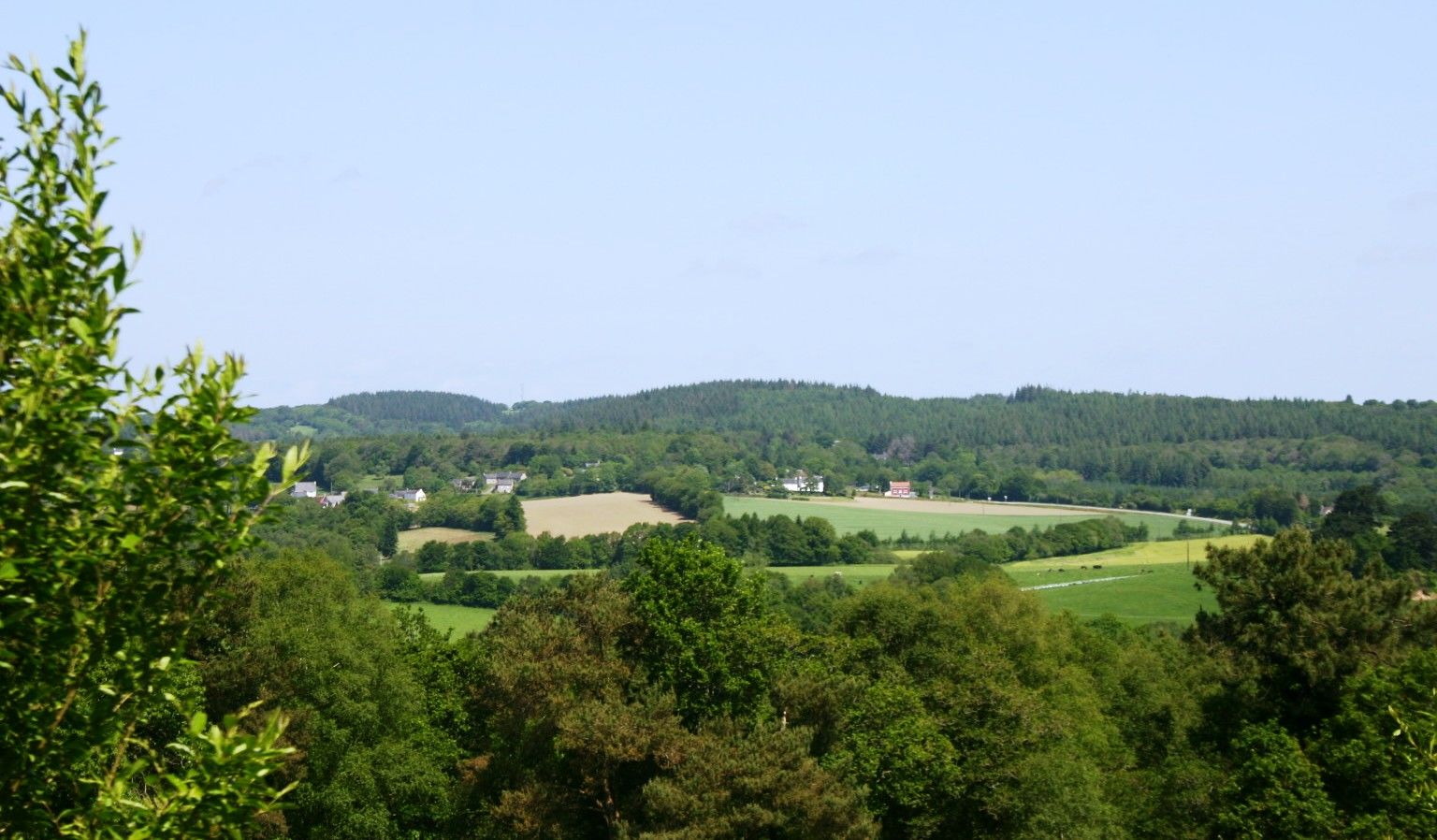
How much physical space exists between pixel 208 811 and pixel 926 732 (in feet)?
88.0

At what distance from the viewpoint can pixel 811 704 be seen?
31.4 meters

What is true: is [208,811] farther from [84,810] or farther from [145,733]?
[145,733]

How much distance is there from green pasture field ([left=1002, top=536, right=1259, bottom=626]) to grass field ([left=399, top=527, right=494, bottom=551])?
52.8m

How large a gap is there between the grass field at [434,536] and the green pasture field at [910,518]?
34.3 meters

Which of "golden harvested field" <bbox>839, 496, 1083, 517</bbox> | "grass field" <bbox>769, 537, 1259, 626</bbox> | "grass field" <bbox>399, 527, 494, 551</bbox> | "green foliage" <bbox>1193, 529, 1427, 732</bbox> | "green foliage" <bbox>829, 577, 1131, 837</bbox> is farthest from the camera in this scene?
"golden harvested field" <bbox>839, 496, 1083, 517</bbox>

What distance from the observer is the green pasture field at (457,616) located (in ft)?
266

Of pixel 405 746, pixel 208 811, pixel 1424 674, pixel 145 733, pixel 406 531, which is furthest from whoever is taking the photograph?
pixel 406 531

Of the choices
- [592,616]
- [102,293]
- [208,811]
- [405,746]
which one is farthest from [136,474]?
[405,746]

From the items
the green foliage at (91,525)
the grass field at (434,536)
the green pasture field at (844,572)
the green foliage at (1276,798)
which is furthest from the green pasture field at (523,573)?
the green foliage at (91,525)

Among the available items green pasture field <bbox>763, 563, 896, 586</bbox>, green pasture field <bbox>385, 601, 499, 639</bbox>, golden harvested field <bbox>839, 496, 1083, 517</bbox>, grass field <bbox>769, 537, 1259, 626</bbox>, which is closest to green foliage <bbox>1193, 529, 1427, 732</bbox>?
grass field <bbox>769, 537, 1259, 626</bbox>

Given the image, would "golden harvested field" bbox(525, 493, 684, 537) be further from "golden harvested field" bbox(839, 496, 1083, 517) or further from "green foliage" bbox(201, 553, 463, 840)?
"green foliage" bbox(201, 553, 463, 840)

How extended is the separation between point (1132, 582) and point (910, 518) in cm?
Result: 6478

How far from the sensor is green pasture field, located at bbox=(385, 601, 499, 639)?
80.9 metres

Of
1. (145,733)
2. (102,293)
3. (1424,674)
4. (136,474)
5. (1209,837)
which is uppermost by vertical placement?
(102,293)
